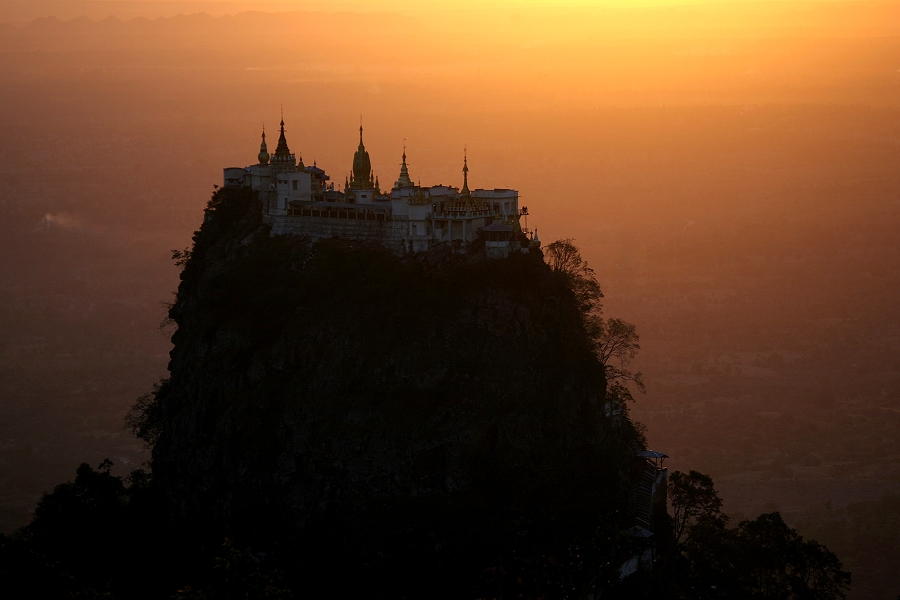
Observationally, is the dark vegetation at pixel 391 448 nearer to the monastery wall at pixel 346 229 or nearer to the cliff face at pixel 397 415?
the cliff face at pixel 397 415

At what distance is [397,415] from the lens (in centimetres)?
6397

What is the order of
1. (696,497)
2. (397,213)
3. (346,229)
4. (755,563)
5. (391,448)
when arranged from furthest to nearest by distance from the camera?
(346,229)
(397,213)
(696,497)
(391,448)
(755,563)

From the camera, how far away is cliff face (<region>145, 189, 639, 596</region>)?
6262cm

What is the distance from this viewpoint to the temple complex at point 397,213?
67188 mm

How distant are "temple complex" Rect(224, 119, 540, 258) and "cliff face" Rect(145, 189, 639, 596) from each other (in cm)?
125

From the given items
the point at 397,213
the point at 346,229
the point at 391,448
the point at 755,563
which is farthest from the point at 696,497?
the point at 346,229

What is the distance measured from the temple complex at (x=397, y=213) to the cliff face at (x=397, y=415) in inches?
49.4

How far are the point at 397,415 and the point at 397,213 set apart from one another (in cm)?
1128

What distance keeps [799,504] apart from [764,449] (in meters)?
12.9

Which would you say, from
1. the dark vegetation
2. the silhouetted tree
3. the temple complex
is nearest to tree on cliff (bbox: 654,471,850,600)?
the dark vegetation

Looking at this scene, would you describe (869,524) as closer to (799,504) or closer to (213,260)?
(799,504)

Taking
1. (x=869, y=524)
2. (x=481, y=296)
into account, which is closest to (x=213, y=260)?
(x=481, y=296)

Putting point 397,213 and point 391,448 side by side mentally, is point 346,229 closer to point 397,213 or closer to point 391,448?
point 397,213

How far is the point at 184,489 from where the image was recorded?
233 feet
